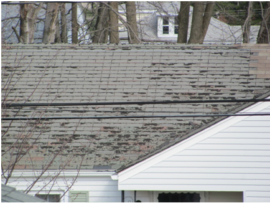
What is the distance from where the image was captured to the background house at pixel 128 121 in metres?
8.49

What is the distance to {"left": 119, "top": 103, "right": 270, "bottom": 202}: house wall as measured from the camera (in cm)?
842

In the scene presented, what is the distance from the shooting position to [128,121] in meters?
9.70

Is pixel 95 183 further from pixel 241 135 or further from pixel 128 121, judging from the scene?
pixel 241 135

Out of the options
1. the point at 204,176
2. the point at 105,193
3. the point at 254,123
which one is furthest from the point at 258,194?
the point at 105,193

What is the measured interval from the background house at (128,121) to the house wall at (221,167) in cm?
2

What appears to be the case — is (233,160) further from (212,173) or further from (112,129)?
(112,129)

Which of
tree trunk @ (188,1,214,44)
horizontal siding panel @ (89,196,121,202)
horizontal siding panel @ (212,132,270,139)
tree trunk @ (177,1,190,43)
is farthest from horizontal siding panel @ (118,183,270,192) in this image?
tree trunk @ (177,1,190,43)

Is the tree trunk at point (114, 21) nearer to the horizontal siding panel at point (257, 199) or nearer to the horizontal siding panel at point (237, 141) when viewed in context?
the horizontal siding panel at point (237, 141)

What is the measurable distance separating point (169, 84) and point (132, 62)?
4.55 ft

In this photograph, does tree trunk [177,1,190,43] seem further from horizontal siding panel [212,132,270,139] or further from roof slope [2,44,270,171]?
horizontal siding panel [212,132,270,139]

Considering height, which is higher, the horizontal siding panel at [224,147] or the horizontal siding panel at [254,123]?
the horizontal siding panel at [254,123]

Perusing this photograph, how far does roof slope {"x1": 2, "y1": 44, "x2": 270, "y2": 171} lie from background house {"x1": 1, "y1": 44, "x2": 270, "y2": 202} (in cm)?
3

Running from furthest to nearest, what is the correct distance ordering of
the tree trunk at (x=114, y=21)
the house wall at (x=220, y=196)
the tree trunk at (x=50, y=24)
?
the tree trunk at (x=114, y=21)
the tree trunk at (x=50, y=24)
the house wall at (x=220, y=196)

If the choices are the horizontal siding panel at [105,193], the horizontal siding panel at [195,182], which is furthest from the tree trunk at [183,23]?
the horizontal siding panel at [105,193]
